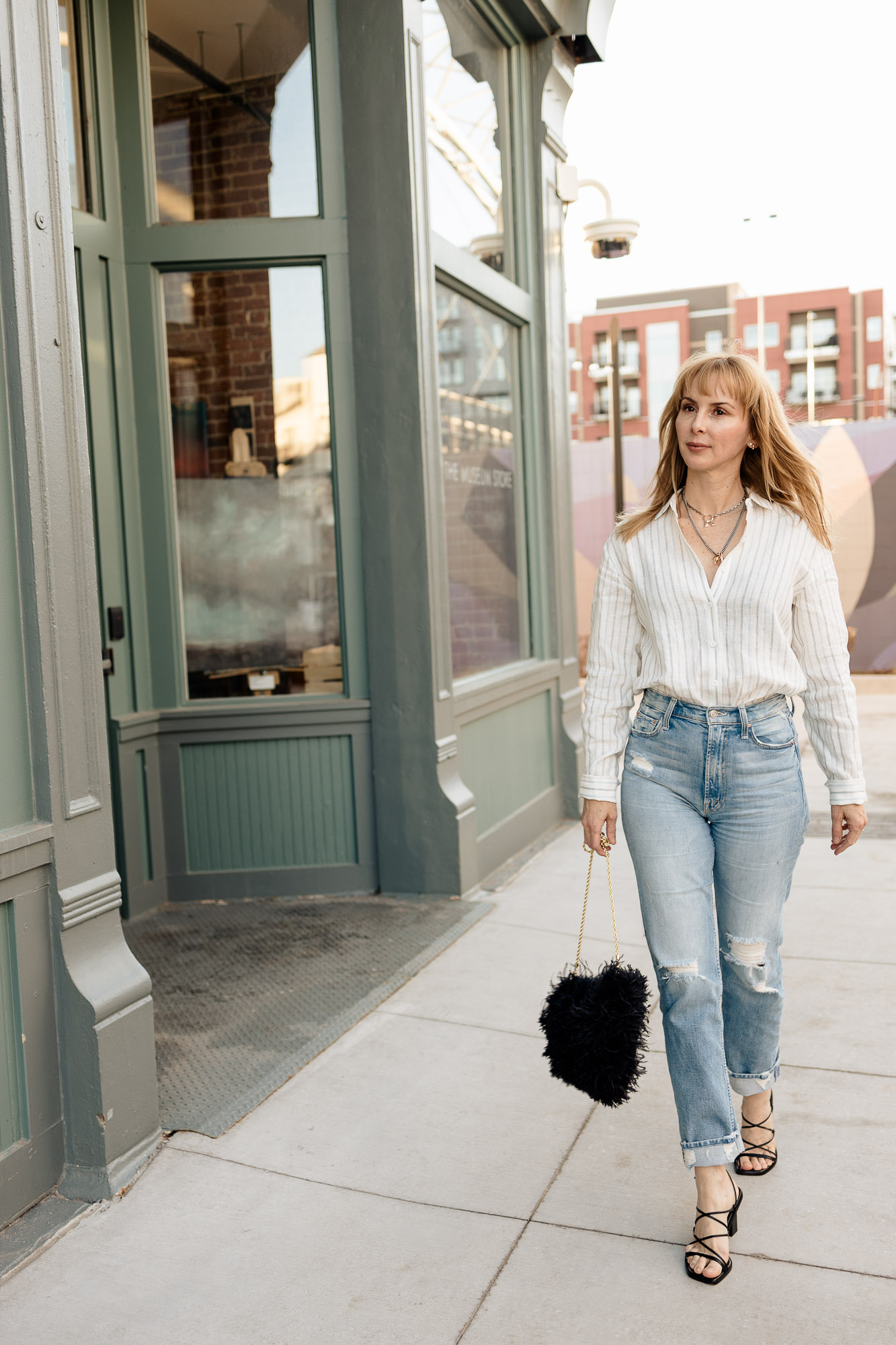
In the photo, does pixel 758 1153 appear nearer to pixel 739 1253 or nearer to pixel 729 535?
pixel 739 1253

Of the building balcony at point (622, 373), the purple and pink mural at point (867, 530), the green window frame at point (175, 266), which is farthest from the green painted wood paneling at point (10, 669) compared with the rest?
the building balcony at point (622, 373)

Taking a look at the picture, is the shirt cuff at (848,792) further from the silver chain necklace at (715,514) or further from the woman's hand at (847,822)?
the silver chain necklace at (715,514)

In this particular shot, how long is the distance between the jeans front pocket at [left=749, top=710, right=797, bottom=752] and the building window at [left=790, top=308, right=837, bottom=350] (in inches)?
3400

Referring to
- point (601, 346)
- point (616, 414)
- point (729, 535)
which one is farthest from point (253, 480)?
point (601, 346)

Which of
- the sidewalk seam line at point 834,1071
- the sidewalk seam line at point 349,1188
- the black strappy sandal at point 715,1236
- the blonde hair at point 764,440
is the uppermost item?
the blonde hair at point 764,440

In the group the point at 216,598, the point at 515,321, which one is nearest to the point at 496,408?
the point at 515,321

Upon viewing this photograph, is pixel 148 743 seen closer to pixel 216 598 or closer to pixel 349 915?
pixel 216 598

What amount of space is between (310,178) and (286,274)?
0.44 metres

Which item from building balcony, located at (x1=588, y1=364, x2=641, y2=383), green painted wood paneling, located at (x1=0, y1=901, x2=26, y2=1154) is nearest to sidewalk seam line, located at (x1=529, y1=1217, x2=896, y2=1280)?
green painted wood paneling, located at (x1=0, y1=901, x2=26, y2=1154)

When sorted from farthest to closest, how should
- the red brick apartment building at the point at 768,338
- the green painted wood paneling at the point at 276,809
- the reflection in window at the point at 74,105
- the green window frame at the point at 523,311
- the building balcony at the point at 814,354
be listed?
the building balcony at the point at 814,354, the red brick apartment building at the point at 768,338, the green window frame at the point at 523,311, the green painted wood paneling at the point at 276,809, the reflection in window at the point at 74,105

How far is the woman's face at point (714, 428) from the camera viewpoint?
8.56ft

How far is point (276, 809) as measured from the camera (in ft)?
17.9

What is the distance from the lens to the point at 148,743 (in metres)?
5.31

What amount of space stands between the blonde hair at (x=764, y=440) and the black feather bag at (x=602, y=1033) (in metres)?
0.97
